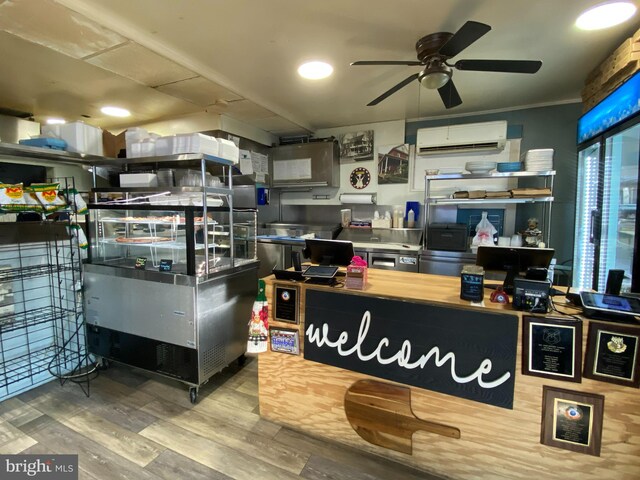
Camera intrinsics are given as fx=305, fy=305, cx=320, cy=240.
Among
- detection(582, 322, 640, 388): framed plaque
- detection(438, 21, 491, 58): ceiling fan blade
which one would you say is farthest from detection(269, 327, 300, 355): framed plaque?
detection(438, 21, 491, 58): ceiling fan blade

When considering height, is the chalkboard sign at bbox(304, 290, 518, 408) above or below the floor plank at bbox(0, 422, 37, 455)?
above

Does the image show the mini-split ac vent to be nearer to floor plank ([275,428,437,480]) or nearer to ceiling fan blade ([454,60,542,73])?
ceiling fan blade ([454,60,542,73])

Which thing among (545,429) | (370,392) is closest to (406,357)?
(370,392)

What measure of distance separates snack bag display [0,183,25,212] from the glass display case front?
46 cm

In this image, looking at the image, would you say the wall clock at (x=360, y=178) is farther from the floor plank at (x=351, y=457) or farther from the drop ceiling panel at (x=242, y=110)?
the floor plank at (x=351, y=457)

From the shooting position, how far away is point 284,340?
1.85 meters

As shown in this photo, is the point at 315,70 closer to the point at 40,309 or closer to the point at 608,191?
the point at 608,191

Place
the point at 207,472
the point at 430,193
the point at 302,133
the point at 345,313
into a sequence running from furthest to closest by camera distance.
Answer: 1. the point at 302,133
2. the point at 430,193
3. the point at 345,313
4. the point at 207,472

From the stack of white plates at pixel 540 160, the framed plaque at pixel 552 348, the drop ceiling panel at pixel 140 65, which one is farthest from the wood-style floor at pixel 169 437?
the stack of white plates at pixel 540 160

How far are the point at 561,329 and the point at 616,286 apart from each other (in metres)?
0.36

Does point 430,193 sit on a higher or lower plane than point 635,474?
higher

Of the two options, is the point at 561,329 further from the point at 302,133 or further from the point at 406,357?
the point at 302,133

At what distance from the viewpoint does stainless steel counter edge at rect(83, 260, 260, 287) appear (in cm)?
203

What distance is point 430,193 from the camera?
390 cm
